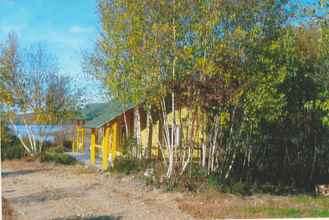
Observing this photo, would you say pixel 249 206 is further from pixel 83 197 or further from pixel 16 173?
pixel 16 173

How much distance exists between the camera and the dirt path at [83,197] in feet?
26.4

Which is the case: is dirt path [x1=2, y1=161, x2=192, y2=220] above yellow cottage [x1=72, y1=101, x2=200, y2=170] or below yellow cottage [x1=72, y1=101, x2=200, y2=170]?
below

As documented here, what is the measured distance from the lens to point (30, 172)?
14109 millimetres

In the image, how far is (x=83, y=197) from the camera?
958 cm

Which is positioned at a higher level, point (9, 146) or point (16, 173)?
point (9, 146)

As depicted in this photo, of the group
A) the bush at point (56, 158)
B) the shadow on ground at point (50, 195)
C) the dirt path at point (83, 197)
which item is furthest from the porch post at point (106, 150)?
the shadow on ground at point (50, 195)

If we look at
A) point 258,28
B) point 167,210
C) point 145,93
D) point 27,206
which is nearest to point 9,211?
point 27,206

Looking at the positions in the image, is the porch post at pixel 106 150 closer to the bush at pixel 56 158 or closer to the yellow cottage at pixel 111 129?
the yellow cottage at pixel 111 129

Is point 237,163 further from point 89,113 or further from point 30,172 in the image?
point 89,113

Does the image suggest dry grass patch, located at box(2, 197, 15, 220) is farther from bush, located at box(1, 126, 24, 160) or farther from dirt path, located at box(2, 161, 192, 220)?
bush, located at box(1, 126, 24, 160)

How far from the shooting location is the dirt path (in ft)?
26.4

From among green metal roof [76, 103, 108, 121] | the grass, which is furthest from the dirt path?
green metal roof [76, 103, 108, 121]

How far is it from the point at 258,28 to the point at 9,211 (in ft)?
19.8

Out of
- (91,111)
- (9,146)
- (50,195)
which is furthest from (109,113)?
(50,195)
